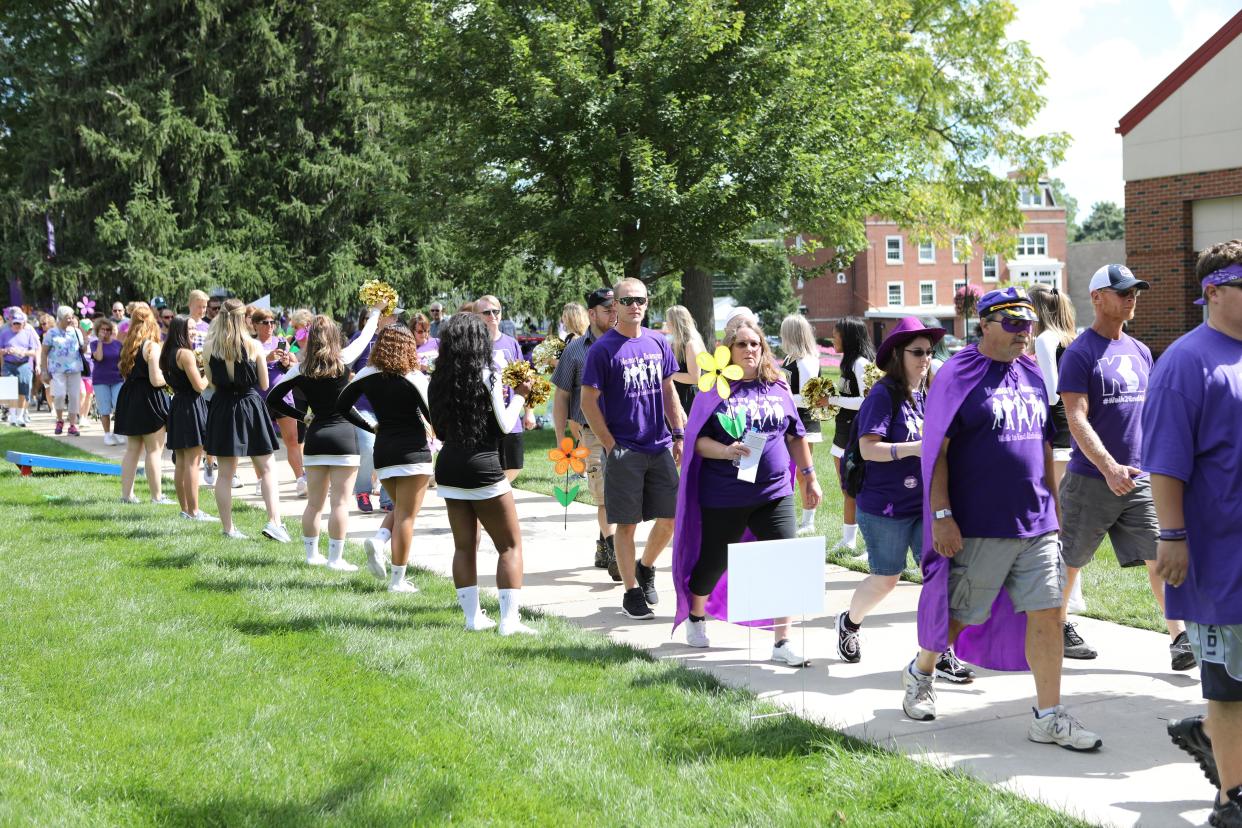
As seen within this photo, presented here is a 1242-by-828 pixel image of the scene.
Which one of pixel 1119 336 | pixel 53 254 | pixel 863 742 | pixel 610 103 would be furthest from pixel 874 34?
pixel 53 254

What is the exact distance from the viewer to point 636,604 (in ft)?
24.0

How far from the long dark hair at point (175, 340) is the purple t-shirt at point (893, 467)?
261 inches

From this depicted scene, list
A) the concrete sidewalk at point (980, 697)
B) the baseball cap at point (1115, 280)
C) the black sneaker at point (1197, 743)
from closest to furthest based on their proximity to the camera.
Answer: the black sneaker at point (1197, 743) < the concrete sidewalk at point (980, 697) < the baseball cap at point (1115, 280)

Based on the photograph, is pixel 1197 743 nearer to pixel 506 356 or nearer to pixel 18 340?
pixel 506 356

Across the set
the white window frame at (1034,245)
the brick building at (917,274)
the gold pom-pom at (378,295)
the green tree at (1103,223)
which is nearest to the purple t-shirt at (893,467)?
the gold pom-pom at (378,295)

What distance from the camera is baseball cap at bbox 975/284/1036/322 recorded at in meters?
4.75

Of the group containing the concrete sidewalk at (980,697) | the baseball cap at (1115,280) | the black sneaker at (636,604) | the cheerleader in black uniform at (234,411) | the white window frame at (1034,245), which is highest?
the white window frame at (1034,245)

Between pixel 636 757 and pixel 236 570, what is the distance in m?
4.78

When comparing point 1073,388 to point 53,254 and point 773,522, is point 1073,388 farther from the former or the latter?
point 53,254

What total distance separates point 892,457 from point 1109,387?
1163 mm

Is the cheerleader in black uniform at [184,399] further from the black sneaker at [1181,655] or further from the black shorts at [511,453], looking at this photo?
the black sneaker at [1181,655]

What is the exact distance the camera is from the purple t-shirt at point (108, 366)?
687 inches

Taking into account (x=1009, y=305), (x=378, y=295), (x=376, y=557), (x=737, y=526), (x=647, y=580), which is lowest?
(x=647, y=580)

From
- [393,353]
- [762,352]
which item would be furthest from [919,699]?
[393,353]
